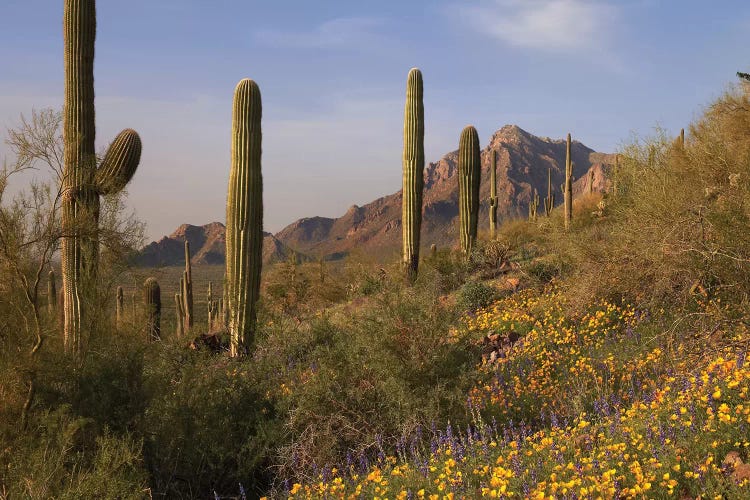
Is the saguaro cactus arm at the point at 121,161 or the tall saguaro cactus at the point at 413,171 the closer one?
the saguaro cactus arm at the point at 121,161

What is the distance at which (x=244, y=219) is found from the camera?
12805 millimetres

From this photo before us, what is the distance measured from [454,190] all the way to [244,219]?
114 m

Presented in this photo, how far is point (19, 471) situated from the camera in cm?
501

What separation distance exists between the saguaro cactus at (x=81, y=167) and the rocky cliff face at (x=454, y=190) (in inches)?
3757

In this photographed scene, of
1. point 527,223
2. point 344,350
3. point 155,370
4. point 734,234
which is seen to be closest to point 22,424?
point 155,370

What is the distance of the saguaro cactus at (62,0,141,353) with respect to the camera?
997 cm

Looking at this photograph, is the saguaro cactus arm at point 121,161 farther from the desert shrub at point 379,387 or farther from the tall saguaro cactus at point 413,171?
the desert shrub at point 379,387

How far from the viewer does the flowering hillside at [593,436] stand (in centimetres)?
398

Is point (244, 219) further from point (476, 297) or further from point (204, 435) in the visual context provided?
point (204, 435)

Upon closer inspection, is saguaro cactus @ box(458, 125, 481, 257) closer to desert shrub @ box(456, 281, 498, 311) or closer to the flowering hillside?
desert shrub @ box(456, 281, 498, 311)

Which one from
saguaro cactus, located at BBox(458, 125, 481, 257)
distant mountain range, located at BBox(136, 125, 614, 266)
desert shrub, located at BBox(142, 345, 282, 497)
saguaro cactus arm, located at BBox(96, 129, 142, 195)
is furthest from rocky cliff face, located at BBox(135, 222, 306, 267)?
desert shrub, located at BBox(142, 345, 282, 497)

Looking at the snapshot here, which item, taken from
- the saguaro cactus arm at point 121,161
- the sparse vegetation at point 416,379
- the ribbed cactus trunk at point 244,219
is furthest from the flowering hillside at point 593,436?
the saguaro cactus arm at point 121,161

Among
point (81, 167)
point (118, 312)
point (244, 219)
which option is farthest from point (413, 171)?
point (81, 167)

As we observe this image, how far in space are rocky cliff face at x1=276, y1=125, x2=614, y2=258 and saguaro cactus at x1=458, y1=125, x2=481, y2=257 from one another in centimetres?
9007
